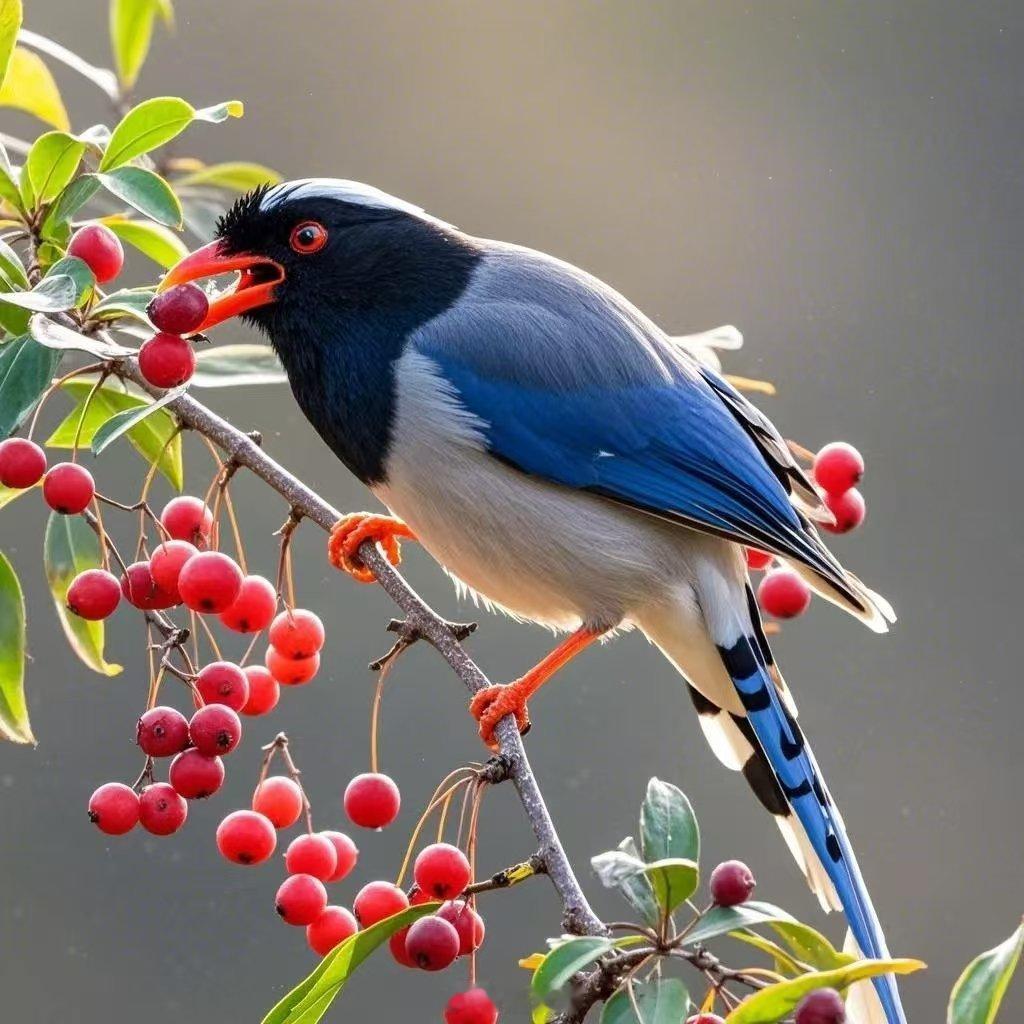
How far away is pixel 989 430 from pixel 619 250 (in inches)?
55.6

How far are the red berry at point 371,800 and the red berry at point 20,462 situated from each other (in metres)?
0.53

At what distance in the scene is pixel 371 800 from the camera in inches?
83.4

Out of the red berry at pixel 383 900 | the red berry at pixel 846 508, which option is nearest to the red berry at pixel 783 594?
the red berry at pixel 846 508

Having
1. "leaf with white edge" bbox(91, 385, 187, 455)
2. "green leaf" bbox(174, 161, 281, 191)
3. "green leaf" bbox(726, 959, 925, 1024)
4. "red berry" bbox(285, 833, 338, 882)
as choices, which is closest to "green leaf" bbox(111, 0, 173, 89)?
"green leaf" bbox(174, 161, 281, 191)

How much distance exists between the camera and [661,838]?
1909 mm

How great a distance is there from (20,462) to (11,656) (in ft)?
0.95

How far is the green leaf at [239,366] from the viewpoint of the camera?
231 cm

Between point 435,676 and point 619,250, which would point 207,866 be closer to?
point 435,676

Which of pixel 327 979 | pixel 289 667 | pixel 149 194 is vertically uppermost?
pixel 149 194

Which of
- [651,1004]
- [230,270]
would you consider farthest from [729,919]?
[230,270]

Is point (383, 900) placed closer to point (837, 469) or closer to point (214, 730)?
point (214, 730)

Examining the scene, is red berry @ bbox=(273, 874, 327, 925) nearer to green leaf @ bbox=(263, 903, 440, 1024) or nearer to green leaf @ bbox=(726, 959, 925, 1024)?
green leaf @ bbox=(263, 903, 440, 1024)

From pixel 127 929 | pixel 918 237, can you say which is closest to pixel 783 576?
pixel 127 929

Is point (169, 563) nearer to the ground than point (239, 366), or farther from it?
nearer to the ground
